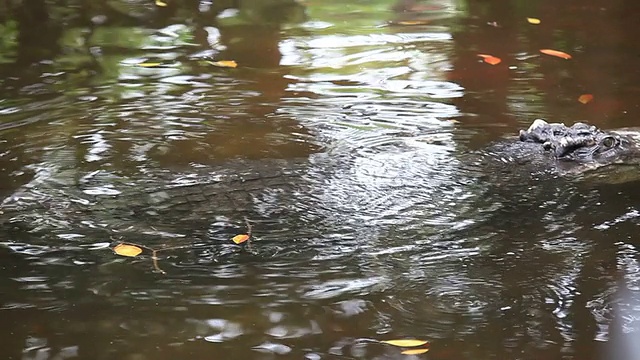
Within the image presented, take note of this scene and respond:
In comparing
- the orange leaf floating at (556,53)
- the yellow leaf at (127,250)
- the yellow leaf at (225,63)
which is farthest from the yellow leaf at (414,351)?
the orange leaf floating at (556,53)

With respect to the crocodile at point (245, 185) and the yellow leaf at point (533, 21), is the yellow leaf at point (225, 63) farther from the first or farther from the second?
the yellow leaf at point (533, 21)

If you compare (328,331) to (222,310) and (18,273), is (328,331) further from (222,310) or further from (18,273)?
(18,273)

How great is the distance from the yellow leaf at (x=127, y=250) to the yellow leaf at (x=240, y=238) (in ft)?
1.63

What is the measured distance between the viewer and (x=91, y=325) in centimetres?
345

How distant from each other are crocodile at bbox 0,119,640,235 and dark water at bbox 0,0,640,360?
0.02 m

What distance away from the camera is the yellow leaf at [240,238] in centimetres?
407

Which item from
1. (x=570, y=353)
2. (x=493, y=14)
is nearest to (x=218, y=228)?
(x=570, y=353)

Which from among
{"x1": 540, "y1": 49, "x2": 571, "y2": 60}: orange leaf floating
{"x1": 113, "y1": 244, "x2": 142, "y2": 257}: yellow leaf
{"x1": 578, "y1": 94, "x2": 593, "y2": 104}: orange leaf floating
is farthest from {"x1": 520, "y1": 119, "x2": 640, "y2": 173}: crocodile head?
{"x1": 113, "y1": 244, "x2": 142, "y2": 257}: yellow leaf

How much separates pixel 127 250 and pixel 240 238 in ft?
1.93

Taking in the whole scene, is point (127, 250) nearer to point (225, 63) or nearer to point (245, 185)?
point (245, 185)

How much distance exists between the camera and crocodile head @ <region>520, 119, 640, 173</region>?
5023mm

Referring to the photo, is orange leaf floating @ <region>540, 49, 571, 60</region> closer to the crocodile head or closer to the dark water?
the dark water

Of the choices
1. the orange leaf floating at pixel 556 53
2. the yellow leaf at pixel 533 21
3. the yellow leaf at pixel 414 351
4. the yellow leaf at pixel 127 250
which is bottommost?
the yellow leaf at pixel 414 351

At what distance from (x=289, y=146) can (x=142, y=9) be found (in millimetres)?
3786
